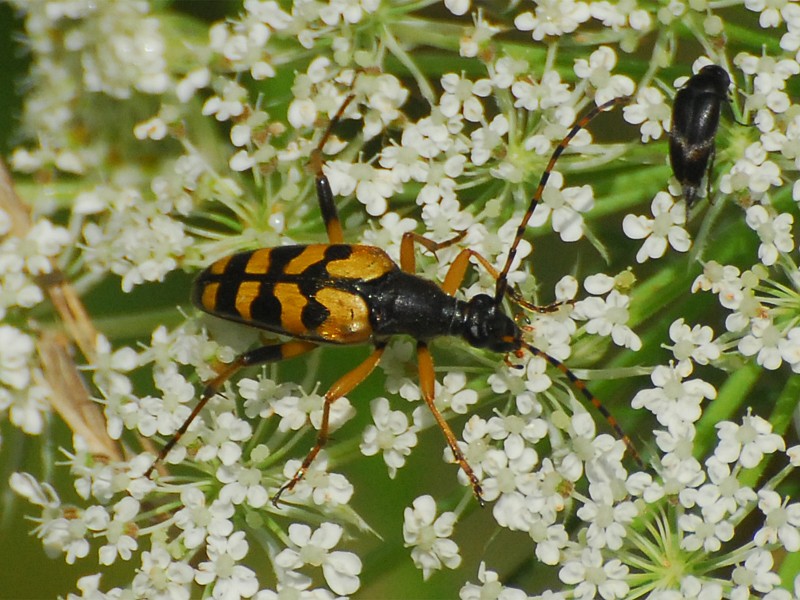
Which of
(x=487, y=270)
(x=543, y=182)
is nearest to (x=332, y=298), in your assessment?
(x=487, y=270)

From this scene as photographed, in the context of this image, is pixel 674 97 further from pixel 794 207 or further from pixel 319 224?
pixel 319 224

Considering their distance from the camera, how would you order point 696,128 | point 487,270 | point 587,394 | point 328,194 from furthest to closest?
point 328,194 → point 487,270 → point 587,394 → point 696,128

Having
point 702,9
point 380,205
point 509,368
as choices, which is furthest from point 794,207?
point 380,205

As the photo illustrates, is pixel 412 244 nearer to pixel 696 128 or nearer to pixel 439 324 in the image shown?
pixel 439 324

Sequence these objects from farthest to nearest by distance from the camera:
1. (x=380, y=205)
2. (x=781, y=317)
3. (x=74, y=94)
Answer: (x=74, y=94)
(x=380, y=205)
(x=781, y=317)

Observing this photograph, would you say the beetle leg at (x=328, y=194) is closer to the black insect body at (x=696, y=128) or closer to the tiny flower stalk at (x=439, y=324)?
the tiny flower stalk at (x=439, y=324)

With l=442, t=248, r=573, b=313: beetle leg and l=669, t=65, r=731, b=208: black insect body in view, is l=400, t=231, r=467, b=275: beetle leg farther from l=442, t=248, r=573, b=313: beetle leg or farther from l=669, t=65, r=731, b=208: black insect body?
l=669, t=65, r=731, b=208: black insect body
